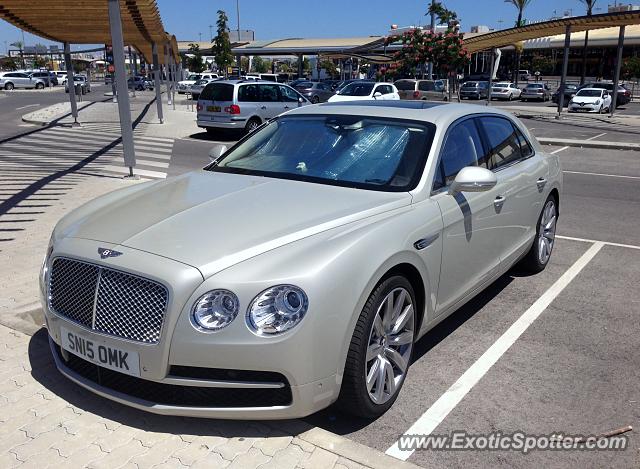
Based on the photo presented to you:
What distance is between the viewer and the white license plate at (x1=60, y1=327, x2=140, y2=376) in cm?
288

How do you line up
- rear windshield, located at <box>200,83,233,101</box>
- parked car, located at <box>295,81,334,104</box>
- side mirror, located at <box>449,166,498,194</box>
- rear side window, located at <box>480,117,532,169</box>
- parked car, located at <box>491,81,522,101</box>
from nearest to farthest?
side mirror, located at <box>449,166,498,194</box> < rear side window, located at <box>480,117,532,169</box> < rear windshield, located at <box>200,83,233,101</box> < parked car, located at <box>295,81,334,104</box> < parked car, located at <box>491,81,522,101</box>

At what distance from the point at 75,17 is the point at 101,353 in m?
15.3

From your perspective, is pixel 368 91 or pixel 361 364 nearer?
pixel 361 364

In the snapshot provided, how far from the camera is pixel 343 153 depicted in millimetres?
4199

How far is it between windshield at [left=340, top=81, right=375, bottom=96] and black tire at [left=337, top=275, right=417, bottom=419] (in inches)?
816

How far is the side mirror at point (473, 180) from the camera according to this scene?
12.6 feet

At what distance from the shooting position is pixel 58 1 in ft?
43.6

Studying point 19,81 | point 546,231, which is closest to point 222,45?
point 19,81

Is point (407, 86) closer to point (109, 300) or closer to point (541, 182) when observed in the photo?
point (541, 182)

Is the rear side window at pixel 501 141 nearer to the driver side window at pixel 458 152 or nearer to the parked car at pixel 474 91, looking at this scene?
the driver side window at pixel 458 152

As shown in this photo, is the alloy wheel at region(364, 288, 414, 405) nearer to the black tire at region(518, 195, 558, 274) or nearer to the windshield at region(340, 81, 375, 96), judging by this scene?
the black tire at region(518, 195, 558, 274)

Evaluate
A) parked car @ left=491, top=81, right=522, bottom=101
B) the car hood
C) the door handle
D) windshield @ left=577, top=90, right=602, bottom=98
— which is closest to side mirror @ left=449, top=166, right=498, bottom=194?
the car hood

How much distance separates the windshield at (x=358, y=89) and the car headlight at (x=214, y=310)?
21.1m

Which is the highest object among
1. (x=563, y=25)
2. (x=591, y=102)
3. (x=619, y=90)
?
(x=563, y=25)
